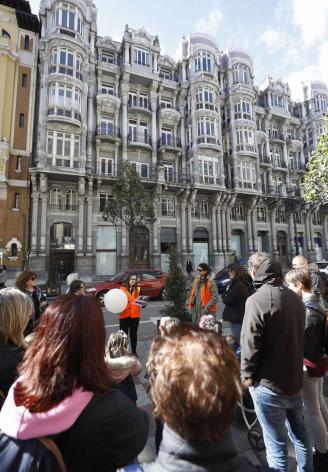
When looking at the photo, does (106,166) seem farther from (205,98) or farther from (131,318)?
(131,318)

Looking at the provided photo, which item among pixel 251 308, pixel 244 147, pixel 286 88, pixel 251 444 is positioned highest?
pixel 286 88

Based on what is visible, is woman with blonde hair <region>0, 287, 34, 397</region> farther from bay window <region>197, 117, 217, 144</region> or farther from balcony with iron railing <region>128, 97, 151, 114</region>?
bay window <region>197, 117, 217, 144</region>

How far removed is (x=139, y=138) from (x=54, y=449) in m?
25.9

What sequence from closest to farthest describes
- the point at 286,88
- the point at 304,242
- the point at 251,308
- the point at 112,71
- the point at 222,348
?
the point at 222,348, the point at 251,308, the point at 112,71, the point at 304,242, the point at 286,88

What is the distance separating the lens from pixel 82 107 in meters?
22.0

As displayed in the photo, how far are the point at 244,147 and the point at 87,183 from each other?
17817mm

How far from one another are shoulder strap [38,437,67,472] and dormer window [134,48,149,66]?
30.2m

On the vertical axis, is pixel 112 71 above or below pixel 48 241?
above

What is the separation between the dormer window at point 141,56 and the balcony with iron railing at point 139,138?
24.4 ft

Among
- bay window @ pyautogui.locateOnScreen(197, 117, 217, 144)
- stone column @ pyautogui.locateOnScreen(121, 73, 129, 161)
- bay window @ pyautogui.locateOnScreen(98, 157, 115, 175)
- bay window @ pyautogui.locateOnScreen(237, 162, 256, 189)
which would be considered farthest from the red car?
bay window @ pyautogui.locateOnScreen(237, 162, 256, 189)

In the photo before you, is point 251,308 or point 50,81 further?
point 50,81

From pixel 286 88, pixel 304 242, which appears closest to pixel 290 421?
pixel 304 242

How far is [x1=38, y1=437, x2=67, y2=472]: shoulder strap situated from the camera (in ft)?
3.42

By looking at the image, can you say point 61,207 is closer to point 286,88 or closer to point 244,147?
point 244,147
